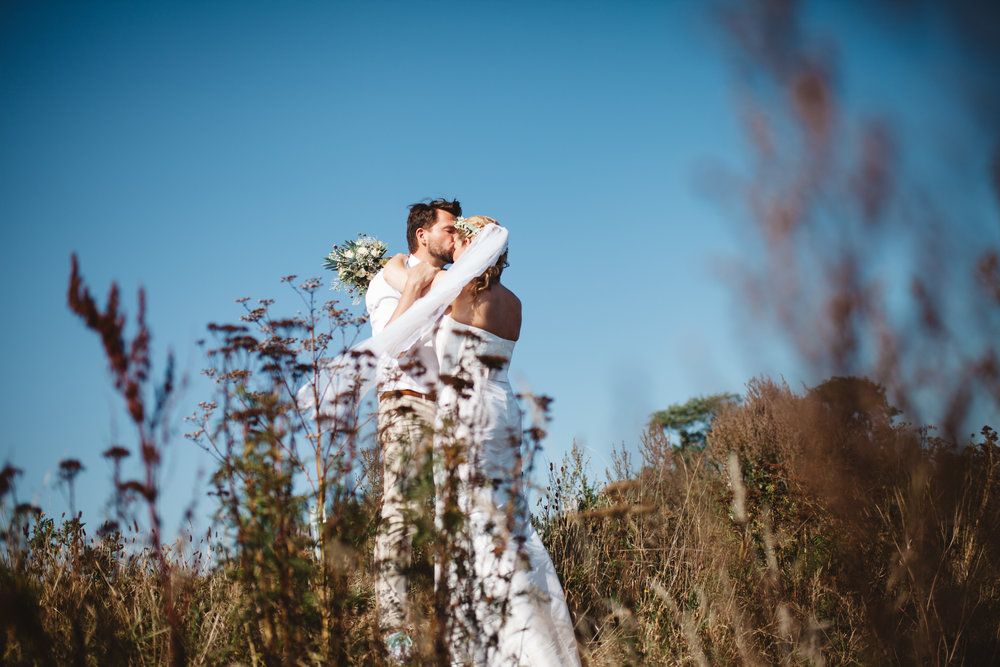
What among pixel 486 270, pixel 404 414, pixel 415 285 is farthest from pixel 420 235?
pixel 404 414

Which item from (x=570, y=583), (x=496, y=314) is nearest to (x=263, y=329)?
(x=496, y=314)

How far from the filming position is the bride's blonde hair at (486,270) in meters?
4.04

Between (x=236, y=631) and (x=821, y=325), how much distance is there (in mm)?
2573

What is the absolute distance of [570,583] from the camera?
4.30 metres

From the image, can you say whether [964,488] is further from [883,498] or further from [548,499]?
[548,499]

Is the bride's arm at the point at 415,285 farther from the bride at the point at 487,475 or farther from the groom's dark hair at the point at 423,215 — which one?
the groom's dark hair at the point at 423,215

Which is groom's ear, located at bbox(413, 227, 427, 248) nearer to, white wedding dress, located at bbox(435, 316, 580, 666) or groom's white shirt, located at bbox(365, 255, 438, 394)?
groom's white shirt, located at bbox(365, 255, 438, 394)

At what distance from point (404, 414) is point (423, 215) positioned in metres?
2.59

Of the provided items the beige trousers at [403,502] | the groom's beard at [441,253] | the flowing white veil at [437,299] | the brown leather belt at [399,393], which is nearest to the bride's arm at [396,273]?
the groom's beard at [441,253]

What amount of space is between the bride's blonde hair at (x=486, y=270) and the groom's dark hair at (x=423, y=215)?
54cm

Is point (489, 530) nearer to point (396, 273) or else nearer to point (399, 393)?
point (399, 393)

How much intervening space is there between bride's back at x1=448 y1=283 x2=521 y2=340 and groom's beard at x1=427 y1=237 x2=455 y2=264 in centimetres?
77

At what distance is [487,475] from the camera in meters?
3.14

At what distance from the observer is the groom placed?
7.09 feet
